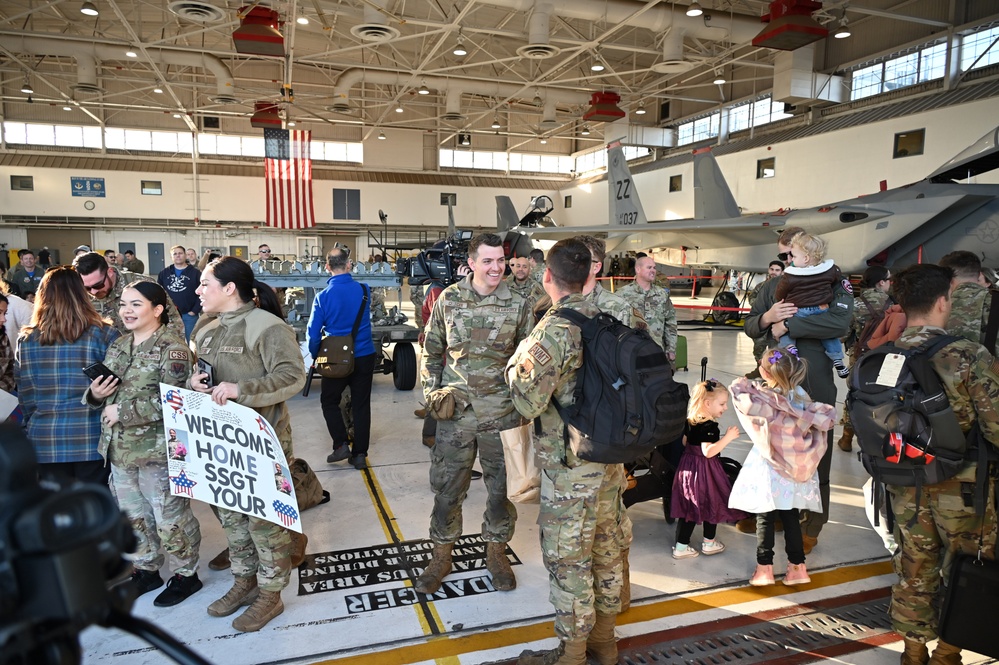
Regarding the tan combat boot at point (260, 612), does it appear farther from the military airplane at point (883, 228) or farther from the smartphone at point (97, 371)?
the military airplane at point (883, 228)

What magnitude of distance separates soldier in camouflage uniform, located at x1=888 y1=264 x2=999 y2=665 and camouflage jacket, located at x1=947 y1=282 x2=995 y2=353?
1612 millimetres

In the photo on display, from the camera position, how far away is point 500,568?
3.59 meters

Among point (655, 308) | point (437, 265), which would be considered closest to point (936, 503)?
A: point (655, 308)

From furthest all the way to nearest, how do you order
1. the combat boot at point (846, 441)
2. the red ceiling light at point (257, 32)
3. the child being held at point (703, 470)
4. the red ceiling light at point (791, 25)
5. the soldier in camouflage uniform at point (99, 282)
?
the red ceiling light at point (257, 32) < the red ceiling light at point (791, 25) < the combat boot at point (846, 441) < the soldier in camouflage uniform at point (99, 282) < the child being held at point (703, 470)

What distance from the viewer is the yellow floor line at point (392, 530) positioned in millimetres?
3127

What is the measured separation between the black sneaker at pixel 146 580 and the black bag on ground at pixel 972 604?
3981mm

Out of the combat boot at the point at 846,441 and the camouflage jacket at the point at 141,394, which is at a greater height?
the camouflage jacket at the point at 141,394

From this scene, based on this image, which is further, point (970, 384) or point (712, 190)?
point (712, 190)

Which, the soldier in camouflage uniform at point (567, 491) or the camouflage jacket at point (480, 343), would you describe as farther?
the camouflage jacket at point (480, 343)

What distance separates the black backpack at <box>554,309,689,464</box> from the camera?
2473 millimetres

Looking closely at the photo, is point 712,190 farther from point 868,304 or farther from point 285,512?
point 285,512

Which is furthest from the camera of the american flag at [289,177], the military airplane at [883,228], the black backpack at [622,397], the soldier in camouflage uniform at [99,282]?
the american flag at [289,177]

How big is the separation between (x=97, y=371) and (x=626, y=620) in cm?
304

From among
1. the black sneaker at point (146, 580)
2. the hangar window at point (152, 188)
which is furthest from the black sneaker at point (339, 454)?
the hangar window at point (152, 188)
